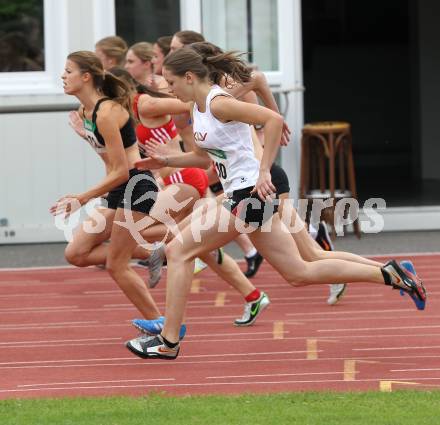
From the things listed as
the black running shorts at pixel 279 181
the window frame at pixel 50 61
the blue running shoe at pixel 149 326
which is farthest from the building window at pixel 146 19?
the blue running shoe at pixel 149 326

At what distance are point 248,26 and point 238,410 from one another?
8.01m

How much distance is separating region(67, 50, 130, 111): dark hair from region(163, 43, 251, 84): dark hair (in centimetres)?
89

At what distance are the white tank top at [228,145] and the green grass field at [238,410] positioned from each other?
5.07 feet

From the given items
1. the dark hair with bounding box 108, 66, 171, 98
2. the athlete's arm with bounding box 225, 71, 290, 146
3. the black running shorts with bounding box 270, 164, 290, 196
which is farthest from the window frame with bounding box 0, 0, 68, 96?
the black running shorts with bounding box 270, 164, 290, 196

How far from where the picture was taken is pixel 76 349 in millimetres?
9008

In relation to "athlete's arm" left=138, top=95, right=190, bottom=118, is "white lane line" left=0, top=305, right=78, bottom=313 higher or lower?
lower

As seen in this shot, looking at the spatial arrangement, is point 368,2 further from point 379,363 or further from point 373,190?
point 379,363

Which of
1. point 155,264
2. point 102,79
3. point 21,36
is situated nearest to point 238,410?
point 102,79

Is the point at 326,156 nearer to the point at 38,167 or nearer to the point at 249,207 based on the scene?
the point at 38,167

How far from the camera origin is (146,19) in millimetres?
14328

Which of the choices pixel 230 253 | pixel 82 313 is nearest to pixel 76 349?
pixel 82 313

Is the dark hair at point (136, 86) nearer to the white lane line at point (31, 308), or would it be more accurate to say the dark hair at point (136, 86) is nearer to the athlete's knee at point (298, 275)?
the white lane line at point (31, 308)

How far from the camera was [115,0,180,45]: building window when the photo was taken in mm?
14266

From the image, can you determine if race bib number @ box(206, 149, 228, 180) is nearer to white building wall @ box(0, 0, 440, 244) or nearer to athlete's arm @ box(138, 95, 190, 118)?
athlete's arm @ box(138, 95, 190, 118)
